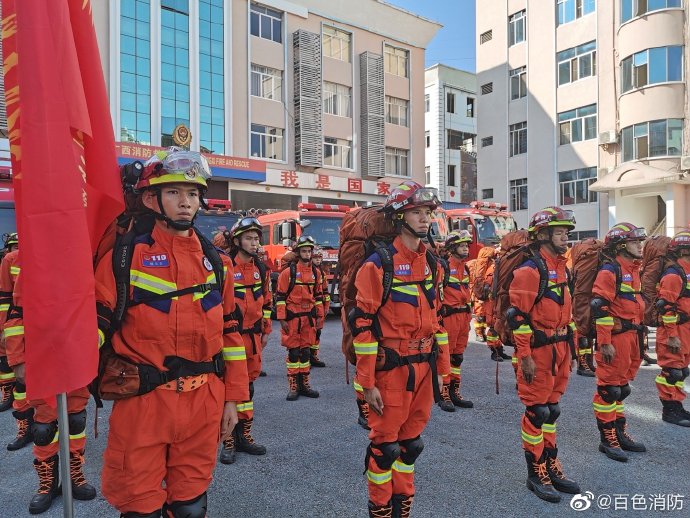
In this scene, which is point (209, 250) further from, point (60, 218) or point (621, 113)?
point (621, 113)

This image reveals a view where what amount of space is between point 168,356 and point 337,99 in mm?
28274

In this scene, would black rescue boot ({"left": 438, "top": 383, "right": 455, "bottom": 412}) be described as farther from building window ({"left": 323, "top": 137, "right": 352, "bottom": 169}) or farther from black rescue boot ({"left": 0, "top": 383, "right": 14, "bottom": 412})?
building window ({"left": 323, "top": 137, "right": 352, "bottom": 169})

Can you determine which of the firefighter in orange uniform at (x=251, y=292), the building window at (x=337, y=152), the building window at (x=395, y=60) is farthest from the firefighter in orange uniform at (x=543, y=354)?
the building window at (x=395, y=60)

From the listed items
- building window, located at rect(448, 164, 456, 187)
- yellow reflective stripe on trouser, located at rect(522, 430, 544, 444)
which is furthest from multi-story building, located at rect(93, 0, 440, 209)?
yellow reflective stripe on trouser, located at rect(522, 430, 544, 444)

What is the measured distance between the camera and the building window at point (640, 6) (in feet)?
73.5

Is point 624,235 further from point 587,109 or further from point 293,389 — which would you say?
point 587,109

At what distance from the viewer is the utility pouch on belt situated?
8.04ft

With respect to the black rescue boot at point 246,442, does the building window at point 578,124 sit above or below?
above

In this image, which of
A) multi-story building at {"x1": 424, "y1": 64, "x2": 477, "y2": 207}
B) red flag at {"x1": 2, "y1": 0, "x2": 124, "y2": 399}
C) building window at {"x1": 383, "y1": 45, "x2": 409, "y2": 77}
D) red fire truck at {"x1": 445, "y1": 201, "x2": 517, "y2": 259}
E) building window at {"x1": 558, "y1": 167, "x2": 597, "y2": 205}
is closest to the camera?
red flag at {"x1": 2, "y1": 0, "x2": 124, "y2": 399}

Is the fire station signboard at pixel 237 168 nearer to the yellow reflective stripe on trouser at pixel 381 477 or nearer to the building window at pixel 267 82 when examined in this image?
the building window at pixel 267 82

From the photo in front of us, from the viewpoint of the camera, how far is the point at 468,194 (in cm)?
4719

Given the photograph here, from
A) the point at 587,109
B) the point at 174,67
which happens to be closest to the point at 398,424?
the point at 174,67

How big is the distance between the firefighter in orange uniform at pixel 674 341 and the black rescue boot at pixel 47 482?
6.39 m

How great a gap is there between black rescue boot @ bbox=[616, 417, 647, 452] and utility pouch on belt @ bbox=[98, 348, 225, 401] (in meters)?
4.52
